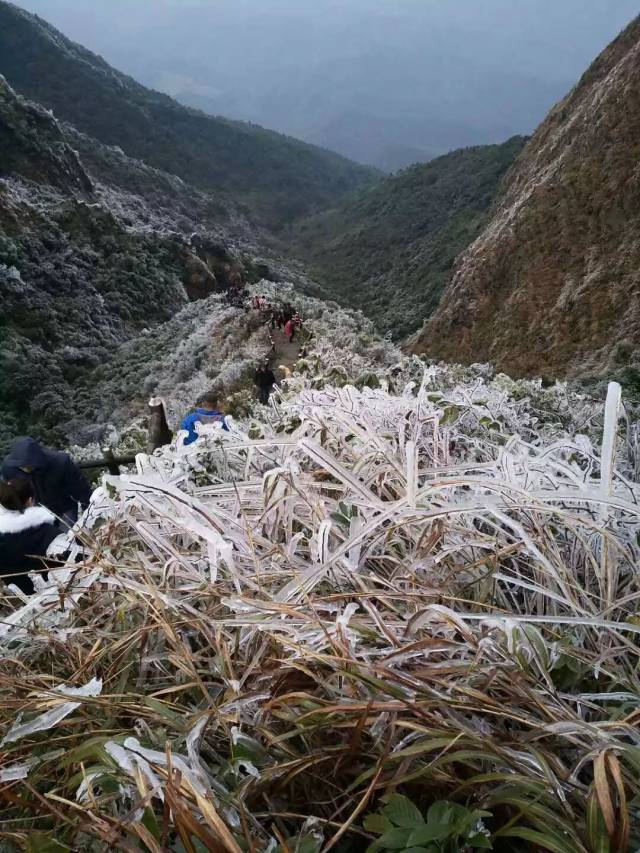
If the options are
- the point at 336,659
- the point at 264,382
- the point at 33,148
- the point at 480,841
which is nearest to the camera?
the point at 480,841

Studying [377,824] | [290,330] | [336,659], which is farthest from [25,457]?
[290,330]

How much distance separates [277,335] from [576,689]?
15.2 metres

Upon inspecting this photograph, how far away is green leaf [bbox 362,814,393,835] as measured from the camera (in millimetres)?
671

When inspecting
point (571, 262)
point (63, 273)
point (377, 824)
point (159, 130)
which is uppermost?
point (159, 130)

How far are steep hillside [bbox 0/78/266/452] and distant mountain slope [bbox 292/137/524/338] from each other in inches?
569

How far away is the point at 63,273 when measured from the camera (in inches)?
1148

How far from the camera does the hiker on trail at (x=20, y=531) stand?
7.66ft

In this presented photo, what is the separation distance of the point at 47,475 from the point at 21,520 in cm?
72

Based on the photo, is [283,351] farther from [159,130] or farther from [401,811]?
[159,130]

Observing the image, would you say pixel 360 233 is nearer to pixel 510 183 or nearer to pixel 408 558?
pixel 510 183

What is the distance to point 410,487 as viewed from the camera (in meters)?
1.04

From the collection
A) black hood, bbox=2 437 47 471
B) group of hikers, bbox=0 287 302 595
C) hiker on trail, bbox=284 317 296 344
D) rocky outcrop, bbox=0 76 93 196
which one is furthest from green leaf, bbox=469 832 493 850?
rocky outcrop, bbox=0 76 93 196

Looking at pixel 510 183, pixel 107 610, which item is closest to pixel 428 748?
pixel 107 610

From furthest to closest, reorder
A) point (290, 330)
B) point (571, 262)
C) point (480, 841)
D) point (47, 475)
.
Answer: point (571, 262), point (290, 330), point (47, 475), point (480, 841)
